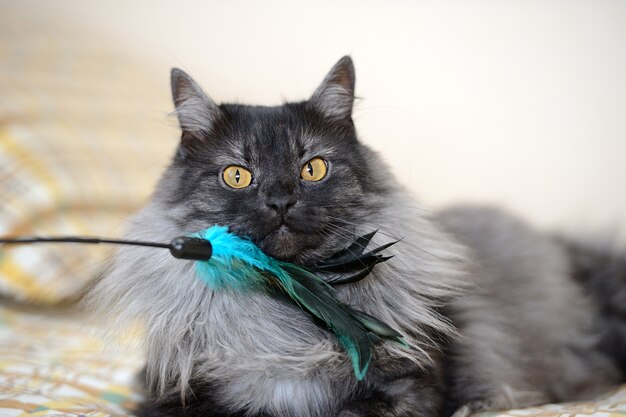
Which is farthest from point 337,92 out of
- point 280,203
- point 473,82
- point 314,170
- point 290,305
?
point 473,82

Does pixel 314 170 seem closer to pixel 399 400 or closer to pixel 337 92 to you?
pixel 337 92

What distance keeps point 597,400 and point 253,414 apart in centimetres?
93

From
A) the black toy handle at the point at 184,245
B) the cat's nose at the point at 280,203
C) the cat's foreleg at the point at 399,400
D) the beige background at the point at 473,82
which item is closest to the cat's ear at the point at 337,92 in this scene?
the cat's nose at the point at 280,203

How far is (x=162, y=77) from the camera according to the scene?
3.24 m

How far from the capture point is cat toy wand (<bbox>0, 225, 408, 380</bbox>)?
3.65 ft

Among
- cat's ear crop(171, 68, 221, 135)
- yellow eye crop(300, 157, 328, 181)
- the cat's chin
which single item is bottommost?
the cat's chin

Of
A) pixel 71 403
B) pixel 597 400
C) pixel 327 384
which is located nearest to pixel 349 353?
pixel 327 384

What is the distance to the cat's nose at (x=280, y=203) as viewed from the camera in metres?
1.11

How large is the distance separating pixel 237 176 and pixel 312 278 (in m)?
0.26

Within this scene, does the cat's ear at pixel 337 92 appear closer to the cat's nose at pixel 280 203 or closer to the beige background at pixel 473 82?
the cat's nose at pixel 280 203

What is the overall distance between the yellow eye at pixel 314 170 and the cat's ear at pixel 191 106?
0.78ft

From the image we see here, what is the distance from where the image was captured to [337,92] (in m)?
1.38

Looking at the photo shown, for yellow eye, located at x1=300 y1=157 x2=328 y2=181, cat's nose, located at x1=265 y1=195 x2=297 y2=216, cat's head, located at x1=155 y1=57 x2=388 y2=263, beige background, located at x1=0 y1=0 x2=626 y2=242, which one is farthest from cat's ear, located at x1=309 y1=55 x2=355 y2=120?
beige background, located at x1=0 y1=0 x2=626 y2=242

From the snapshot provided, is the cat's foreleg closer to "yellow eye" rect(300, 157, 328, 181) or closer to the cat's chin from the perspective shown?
the cat's chin
